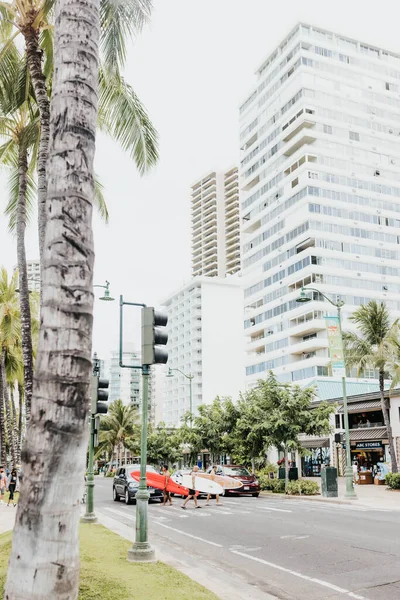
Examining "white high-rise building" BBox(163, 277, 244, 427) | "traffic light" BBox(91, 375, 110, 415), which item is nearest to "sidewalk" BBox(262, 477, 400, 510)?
"traffic light" BBox(91, 375, 110, 415)

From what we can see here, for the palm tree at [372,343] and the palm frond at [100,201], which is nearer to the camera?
the palm frond at [100,201]

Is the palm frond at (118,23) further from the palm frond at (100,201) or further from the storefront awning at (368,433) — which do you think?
the storefront awning at (368,433)

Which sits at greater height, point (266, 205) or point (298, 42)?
point (298, 42)

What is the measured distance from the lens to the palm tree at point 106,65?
12.5m

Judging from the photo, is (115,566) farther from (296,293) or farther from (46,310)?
(296,293)

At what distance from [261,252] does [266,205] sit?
708 centimetres

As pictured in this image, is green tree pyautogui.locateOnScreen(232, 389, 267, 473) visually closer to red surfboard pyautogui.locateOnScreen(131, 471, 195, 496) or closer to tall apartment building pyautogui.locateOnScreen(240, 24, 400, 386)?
red surfboard pyautogui.locateOnScreen(131, 471, 195, 496)

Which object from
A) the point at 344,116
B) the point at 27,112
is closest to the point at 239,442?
the point at 27,112

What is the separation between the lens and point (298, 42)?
88.6 m

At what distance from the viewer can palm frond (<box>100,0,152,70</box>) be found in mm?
11992

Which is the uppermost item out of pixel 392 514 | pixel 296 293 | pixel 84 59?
pixel 296 293

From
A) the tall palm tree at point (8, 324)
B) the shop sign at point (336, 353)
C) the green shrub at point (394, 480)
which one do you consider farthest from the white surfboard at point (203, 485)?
the tall palm tree at point (8, 324)

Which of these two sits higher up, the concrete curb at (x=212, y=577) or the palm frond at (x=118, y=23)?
the palm frond at (x=118, y=23)

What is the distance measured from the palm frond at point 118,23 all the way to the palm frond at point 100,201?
640cm
